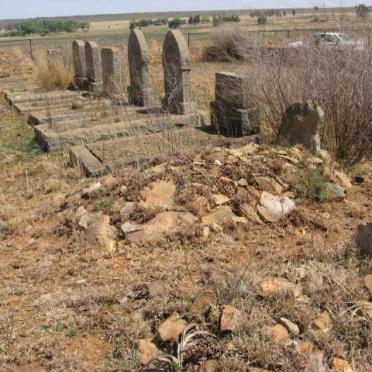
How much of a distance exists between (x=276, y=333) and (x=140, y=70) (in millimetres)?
7971

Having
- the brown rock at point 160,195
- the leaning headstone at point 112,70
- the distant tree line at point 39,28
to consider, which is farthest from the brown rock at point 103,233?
the distant tree line at point 39,28

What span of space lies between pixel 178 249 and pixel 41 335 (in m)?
1.49

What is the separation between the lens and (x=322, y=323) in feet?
9.70

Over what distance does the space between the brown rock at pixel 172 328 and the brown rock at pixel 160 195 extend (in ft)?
6.09

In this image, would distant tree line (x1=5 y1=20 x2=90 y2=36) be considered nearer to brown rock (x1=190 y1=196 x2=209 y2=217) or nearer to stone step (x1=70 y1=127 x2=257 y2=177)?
stone step (x1=70 y1=127 x2=257 y2=177)

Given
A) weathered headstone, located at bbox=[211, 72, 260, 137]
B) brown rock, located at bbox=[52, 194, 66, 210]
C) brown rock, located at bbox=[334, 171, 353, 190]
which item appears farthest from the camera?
weathered headstone, located at bbox=[211, 72, 260, 137]

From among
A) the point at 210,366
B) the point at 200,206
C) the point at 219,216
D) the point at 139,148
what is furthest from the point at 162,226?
the point at 139,148

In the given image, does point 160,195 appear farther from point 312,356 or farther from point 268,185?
point 312,356

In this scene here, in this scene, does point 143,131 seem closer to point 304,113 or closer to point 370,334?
point 304,113

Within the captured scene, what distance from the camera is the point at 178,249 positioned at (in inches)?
172

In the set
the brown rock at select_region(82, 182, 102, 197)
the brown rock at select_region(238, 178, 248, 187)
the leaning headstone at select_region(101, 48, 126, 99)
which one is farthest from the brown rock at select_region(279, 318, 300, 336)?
the leaning headstone at select_region(101, 48, 126, 99)

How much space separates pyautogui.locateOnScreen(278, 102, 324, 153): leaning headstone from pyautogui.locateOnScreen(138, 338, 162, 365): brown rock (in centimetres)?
400

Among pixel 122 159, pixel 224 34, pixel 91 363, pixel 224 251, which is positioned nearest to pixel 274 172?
pixel 224 251

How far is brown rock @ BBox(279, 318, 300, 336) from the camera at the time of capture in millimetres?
2893
